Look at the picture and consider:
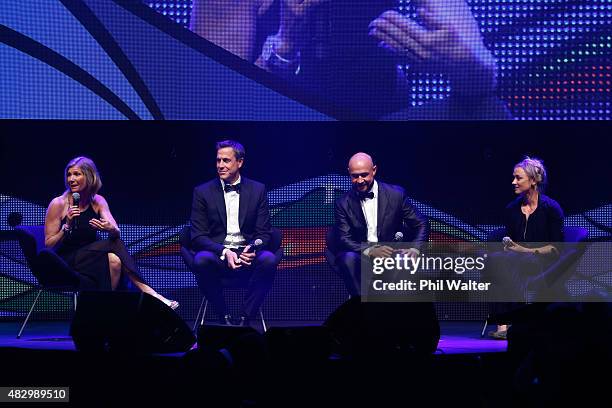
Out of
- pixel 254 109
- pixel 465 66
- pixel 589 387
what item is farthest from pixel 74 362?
pixel 465 66

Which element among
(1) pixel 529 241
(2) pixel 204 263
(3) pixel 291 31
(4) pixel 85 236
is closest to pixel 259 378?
(2) pixel 204 263

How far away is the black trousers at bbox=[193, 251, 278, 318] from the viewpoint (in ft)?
17.4

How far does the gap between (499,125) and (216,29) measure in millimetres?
2145

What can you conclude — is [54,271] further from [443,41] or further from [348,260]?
[443,41]

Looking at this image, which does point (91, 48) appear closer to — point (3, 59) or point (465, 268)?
point (3, 59)

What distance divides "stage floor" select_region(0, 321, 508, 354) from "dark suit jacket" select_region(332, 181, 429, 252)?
0.71 metres

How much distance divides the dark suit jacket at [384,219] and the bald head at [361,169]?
0.09 metres

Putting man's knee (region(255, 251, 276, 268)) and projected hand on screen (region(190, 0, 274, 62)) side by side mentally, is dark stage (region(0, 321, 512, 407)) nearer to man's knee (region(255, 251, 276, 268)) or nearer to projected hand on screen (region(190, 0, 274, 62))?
man's knee (region(255, 251, 276, 268))

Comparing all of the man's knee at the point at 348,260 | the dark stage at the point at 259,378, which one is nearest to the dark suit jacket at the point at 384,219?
the man's knee at the point at 348,260

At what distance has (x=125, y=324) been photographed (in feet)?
10.9

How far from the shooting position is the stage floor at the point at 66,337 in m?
4.59

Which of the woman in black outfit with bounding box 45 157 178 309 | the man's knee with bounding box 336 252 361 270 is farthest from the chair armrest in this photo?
the man's knee with bounding box 336 252 361 270

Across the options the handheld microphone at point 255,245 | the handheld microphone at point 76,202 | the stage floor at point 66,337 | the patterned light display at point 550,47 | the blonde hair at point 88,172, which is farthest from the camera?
the patterned light display at point 550,47

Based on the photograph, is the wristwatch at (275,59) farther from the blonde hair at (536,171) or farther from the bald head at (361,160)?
the blonde hair at (536,171)
